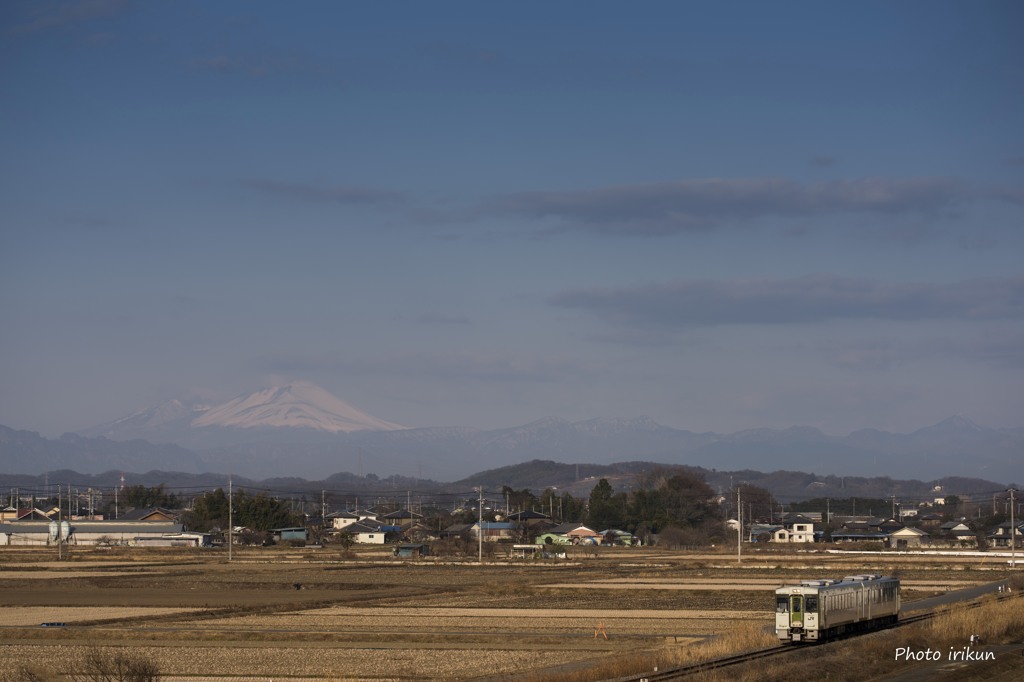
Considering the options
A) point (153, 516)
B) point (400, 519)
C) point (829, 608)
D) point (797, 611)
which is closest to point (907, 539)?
point (400, 519)

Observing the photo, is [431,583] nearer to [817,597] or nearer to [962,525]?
[817,597]

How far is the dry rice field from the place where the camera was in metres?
35.8

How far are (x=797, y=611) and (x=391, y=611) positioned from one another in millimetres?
22702

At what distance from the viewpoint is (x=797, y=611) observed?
35906mm

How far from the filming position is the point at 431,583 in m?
73.8

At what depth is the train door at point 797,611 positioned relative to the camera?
3591 centimetres

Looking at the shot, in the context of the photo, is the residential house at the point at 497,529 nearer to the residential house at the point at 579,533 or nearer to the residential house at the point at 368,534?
the residential house at the point at 579,533

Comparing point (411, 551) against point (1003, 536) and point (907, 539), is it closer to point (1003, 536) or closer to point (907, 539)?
point (907, 539)

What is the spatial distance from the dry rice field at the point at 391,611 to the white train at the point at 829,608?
3.43 metres

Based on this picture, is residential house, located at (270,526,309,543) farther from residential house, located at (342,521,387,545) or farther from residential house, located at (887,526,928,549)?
residential house, located at (887,526,928,549)

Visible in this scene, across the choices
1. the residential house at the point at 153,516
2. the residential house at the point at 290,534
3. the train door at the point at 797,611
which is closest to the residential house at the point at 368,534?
the residential house at the point at 290,534

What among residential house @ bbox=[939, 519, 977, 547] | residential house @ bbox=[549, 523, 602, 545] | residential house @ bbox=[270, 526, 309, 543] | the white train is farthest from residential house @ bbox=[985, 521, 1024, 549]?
the white train

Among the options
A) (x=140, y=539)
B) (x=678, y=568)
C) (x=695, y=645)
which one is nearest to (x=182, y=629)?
(x=695, y=645)

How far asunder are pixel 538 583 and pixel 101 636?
110 ft
